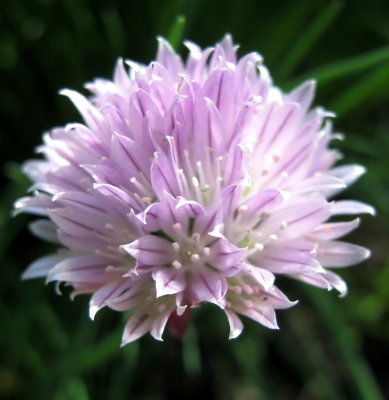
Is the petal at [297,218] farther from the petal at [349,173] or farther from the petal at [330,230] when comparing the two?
the petal at [349,173]

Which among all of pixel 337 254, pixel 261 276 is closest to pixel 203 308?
pixel 337 254

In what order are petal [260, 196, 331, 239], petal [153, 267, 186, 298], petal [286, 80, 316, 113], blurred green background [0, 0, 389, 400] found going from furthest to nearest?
blurred green background [0, 0, 389, 400] < petal [286, 80, 316, 113] < petal [260, 196, 331, 239] < petal [153, 267, 186, 298]

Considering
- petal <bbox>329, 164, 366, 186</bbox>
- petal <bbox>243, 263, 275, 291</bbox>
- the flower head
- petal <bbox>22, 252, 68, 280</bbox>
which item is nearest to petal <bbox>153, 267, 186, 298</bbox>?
the flower head

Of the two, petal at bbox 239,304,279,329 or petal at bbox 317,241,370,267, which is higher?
petal at bbox 239,304,279,329

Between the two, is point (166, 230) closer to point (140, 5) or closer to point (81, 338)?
point (81, 338)

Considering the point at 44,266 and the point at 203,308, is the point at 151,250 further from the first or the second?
the point at 203,308

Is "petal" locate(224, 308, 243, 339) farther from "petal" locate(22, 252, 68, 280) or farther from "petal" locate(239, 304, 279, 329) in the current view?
"petal" locate(22, 252, 68, 280)

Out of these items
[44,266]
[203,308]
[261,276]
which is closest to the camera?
[261,276]
